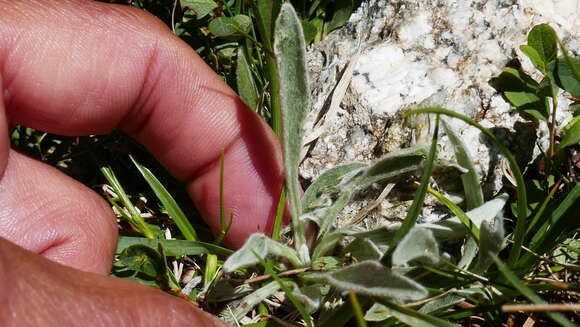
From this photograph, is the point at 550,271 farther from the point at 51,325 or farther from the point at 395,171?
the point at 51,325

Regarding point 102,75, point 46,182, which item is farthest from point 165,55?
point 46,182

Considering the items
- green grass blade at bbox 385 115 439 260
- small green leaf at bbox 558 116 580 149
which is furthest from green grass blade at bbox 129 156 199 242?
small green leaf at bbox 558 116 580 149

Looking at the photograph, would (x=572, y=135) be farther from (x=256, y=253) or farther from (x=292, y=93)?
(x=256, y=253)

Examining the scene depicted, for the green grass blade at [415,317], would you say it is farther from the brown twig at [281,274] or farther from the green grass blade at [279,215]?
the green grass blade at [279,215]

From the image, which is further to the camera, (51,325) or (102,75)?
(102,75)

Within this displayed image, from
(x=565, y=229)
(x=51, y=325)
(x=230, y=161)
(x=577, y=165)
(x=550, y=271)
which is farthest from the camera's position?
(x=230, y=161)

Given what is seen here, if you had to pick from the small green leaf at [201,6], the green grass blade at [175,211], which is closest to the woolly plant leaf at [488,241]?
the green grass blade at [175,211]
